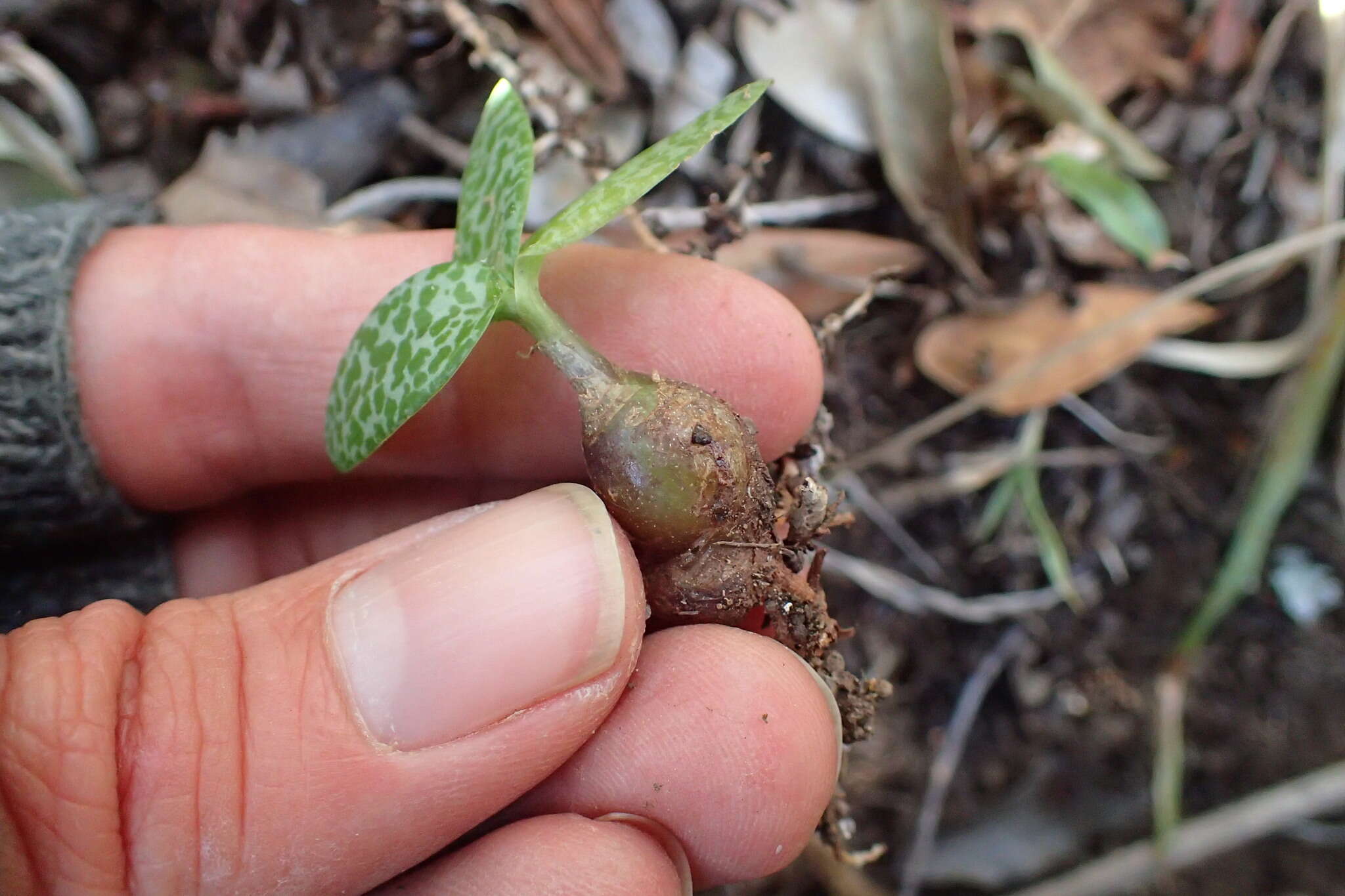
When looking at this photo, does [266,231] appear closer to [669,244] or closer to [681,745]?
[669,244]

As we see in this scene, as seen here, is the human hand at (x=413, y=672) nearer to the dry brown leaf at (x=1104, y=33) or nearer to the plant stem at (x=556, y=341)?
the plant stem at (x=556, y=341)

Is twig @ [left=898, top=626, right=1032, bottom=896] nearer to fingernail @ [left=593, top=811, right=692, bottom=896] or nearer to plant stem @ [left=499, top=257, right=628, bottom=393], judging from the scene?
fingernail @ [left=593, top=811, right=692, bottom=896]

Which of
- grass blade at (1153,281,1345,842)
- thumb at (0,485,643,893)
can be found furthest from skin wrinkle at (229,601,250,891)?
grass blade at (1153,281,1345,842)

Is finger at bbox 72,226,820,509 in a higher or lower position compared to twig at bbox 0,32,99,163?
lower

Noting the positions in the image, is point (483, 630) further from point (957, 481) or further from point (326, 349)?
point (957, 481)

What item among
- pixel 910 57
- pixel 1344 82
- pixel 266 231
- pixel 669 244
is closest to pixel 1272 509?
pixel 1344 82
